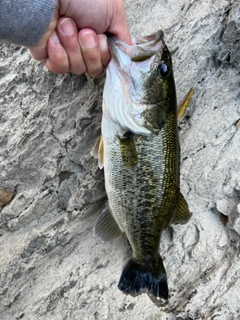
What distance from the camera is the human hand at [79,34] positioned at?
2041 mm

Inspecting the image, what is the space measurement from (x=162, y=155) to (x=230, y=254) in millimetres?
1021

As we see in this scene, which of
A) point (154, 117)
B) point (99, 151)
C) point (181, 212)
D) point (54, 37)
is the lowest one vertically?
point (181, 212)

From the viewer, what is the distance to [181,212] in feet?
8.46

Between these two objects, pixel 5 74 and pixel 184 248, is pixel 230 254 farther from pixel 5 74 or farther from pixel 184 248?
pixel 5 74

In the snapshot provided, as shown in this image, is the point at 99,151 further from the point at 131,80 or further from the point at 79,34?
the point at 79,34

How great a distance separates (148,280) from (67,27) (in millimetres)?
1630

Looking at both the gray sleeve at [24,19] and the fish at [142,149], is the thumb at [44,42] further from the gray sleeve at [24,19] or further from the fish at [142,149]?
the fish at [142,149]

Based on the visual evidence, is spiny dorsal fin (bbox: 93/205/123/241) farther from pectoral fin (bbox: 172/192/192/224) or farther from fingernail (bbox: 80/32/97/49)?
fingernail (bbox: 80/32/97/49)

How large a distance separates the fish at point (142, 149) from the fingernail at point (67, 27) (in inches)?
9.2

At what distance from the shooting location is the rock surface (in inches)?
98.7

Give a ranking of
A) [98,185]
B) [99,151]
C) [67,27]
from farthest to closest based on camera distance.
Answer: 1. [98,185]
2. [99,151]
3. [67,27]

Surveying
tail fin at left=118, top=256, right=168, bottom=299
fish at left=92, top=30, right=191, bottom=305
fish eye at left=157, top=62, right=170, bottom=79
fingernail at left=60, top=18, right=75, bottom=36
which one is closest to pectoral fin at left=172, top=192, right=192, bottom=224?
fish at left=92, top=30, right=191, bottom=305

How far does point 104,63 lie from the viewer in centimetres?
223

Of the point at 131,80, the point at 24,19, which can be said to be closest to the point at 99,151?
the point at 131,80
